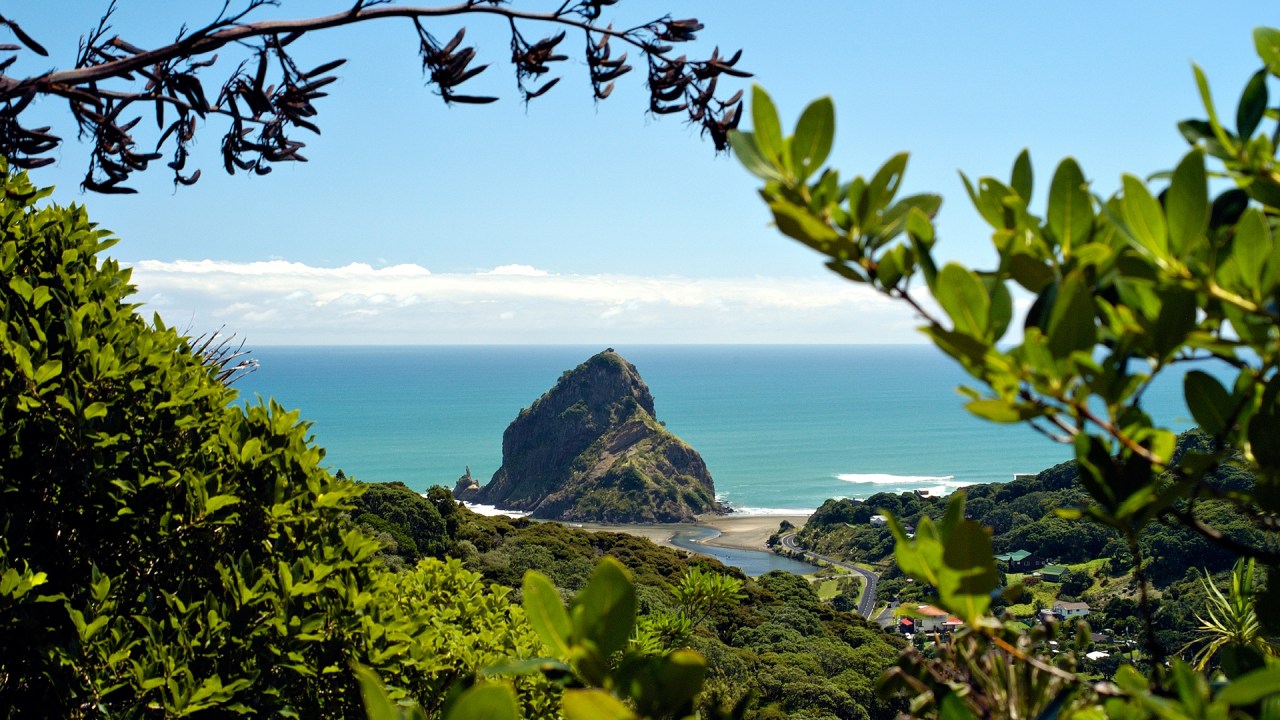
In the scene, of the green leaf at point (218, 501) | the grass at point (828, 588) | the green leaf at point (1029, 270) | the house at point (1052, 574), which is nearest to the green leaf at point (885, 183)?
the green leaf at point (1029, 270)

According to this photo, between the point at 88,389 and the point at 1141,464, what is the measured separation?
2.49 meters

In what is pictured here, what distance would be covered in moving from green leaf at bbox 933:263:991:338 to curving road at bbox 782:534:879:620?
3263 centimetres

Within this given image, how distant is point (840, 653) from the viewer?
21.6m

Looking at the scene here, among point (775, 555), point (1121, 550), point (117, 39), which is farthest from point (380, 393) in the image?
point (117, 39)

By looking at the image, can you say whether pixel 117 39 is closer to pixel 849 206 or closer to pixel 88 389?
pixel 88 389

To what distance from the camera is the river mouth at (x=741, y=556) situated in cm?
4309

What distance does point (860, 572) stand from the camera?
42.2 metres

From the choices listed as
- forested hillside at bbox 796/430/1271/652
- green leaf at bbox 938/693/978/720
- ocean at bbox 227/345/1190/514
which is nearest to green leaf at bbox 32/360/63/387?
green leaf at bbox 938/693/978/720

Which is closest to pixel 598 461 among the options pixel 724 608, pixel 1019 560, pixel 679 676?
pixel 1019 560

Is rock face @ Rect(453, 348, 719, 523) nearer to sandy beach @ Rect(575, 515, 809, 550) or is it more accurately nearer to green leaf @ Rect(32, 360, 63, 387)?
sandy beach @ Rect(575, 515, 809, 550)

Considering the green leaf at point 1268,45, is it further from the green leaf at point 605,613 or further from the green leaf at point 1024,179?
the green leaf at point 605,613

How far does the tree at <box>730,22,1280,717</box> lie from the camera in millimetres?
706

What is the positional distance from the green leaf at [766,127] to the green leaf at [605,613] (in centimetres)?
39

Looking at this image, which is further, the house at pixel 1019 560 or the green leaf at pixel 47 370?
the house at pixel 1019 560
